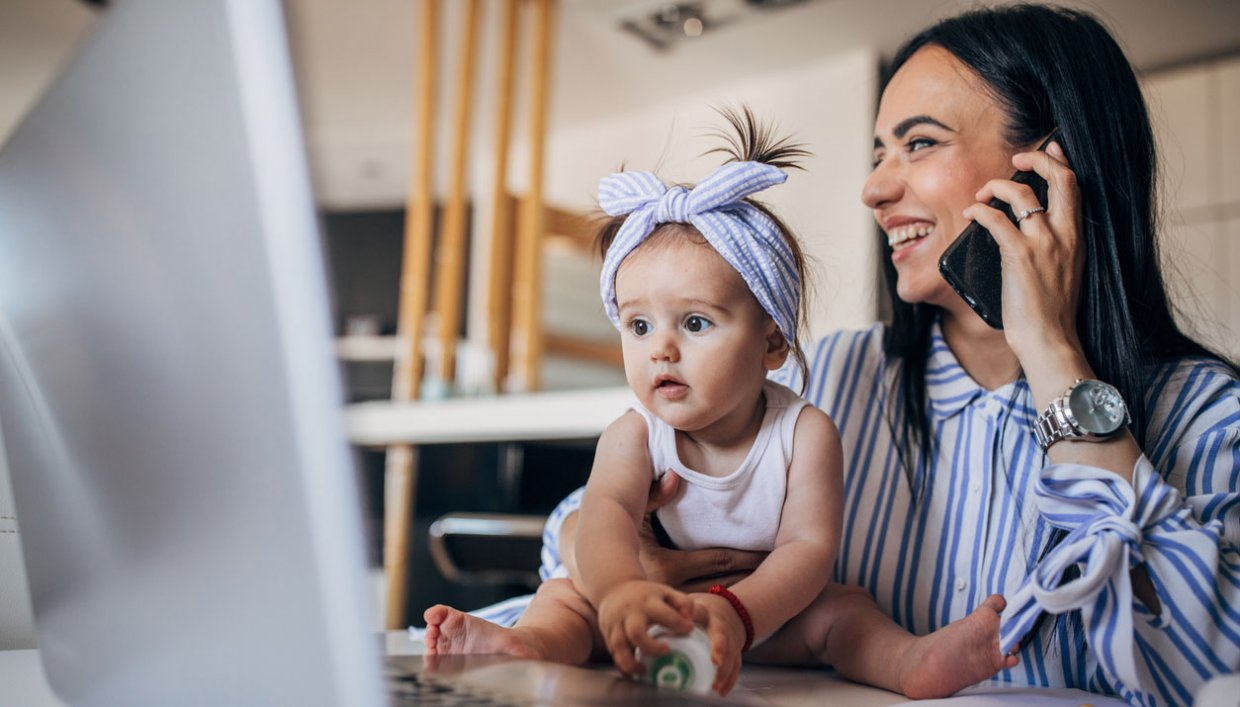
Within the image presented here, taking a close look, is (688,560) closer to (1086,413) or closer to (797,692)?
(797,692)

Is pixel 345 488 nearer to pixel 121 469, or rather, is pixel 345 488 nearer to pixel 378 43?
pixel 121 469

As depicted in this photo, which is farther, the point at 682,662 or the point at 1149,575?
the point at 1149,575

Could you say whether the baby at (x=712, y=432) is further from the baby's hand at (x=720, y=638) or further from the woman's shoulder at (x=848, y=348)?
the woman's shoulder at (x=848, y=348)

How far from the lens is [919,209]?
37.3 inches

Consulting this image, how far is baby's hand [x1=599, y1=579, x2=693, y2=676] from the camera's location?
50 centimetres

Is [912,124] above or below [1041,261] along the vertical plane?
above

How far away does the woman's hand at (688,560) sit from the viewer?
71 centimetres

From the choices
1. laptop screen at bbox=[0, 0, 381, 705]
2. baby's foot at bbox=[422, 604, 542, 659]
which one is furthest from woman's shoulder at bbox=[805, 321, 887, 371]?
laptop screen at bbox=[0, 0, 381, 705]

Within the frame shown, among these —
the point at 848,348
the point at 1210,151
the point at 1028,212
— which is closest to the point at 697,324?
the point at 1028,212

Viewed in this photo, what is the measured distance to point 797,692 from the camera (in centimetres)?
65

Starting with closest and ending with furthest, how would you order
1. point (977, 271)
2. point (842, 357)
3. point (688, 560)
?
point (688, 560), point (977, 271), point (842, 357)

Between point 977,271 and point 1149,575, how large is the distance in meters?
0.28

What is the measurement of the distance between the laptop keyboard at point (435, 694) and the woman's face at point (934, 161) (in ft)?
2.19

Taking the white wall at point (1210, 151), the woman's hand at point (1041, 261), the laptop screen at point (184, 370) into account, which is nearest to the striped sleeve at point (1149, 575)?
the woman's hand at point (1041, 261)
